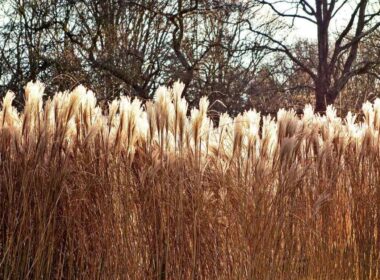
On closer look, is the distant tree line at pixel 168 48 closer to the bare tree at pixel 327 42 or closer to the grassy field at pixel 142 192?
the bare tree at pixel 327 42

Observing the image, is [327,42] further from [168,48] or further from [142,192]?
[142,192]

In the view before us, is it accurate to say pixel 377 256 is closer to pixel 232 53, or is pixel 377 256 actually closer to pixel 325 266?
pixel 325 266

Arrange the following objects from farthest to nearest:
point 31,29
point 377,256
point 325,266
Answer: point 31,29 < point 377,256 < point 325,266

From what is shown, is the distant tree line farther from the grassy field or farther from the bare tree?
the grassy field

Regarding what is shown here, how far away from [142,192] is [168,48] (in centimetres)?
1039

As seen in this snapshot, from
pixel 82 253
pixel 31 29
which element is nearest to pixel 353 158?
pixel 82 253

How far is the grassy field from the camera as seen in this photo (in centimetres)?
239

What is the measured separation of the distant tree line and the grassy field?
8.14 metres

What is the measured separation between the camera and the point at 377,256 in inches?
128

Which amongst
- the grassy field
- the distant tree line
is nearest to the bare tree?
the distant tree line

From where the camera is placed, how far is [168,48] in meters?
12.6

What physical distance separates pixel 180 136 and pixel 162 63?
1010cm

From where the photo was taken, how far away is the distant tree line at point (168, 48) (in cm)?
1139

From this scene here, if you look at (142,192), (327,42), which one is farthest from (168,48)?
(142,192)
